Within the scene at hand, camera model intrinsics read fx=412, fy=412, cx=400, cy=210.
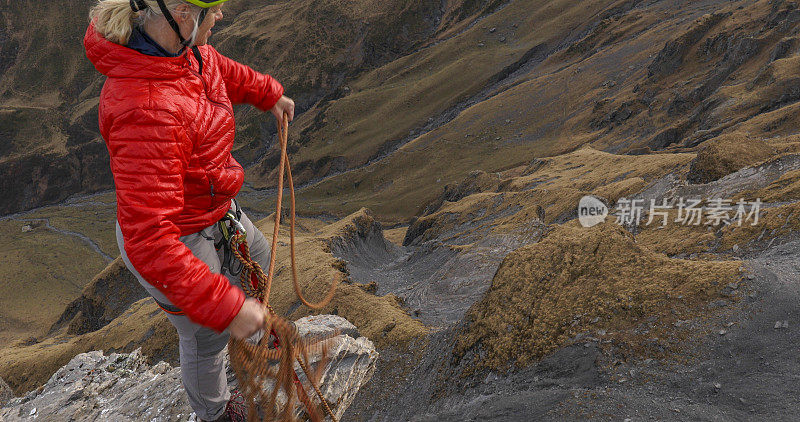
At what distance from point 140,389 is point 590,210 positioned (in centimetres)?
2258

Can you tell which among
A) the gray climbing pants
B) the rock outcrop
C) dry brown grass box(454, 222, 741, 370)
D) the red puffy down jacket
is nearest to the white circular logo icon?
dry brown grass box(454, 222, 741, 370)

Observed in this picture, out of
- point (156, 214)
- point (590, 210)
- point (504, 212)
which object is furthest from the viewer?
point (504, 212)

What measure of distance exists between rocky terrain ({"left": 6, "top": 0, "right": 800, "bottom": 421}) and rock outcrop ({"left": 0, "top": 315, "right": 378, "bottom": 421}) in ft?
0.59

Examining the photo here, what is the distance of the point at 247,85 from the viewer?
5.33m

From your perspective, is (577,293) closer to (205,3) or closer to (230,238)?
(230,238)

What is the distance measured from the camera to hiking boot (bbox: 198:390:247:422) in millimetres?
5715

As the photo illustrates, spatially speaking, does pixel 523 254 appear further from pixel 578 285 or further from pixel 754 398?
pixel 754 398

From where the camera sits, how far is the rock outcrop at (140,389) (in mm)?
8102

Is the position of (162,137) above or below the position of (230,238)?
above

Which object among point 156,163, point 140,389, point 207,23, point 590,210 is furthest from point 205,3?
point 590,210

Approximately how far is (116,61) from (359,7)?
144m

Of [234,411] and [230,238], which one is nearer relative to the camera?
[230,238]

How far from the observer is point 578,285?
25.2ft

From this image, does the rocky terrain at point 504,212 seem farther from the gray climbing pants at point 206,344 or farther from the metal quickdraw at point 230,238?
the metal quickdraw at point 230,238
